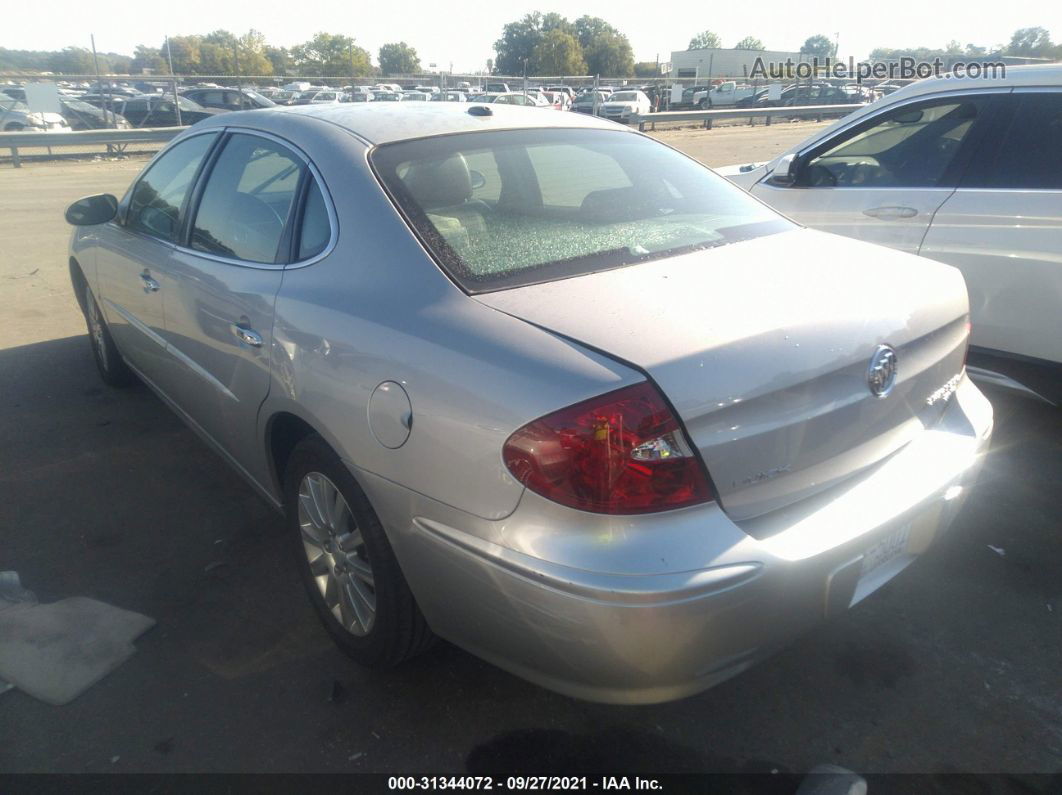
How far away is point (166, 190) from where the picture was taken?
Answer: 3928 millimetres

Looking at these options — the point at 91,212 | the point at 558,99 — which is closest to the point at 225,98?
the point at 558,99

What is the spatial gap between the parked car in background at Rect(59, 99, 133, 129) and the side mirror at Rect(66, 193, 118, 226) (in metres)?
21.1

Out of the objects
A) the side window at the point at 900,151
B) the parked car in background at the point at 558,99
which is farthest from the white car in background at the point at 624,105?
the side window at the point at 900,151

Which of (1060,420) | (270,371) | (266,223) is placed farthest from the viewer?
(1060,420)

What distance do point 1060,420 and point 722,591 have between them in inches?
136

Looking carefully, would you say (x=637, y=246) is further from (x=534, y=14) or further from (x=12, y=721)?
(x=534, y=14)

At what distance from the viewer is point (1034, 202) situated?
384cm

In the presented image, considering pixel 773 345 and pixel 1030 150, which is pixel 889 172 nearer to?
pixel 1030 150

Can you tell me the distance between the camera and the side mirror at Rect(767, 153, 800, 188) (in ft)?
15.6

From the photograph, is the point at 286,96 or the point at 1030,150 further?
the point at 286,96

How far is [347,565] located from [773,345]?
1442 mm

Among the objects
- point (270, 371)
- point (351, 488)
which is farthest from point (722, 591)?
point (270, 371)

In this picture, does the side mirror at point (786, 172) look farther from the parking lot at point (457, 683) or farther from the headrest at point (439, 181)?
the headrest at point (439, 181)

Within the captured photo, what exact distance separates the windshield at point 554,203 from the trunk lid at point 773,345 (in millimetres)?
156
